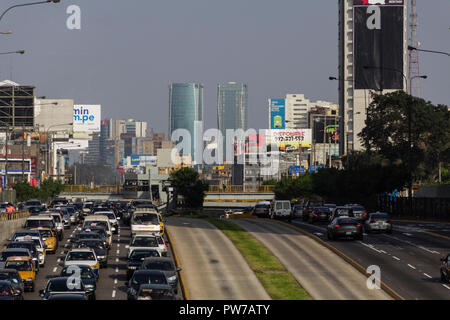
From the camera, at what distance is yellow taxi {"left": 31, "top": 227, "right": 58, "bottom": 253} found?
52.9 meters

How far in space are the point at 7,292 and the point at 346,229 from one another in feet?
103

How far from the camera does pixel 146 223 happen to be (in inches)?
2281

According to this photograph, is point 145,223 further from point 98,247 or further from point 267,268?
point 267,268

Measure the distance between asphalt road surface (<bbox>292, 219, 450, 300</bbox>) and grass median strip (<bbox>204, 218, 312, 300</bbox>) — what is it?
164 inches

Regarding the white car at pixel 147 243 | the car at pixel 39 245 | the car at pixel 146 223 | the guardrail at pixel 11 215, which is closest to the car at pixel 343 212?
the car at pixel 146 223

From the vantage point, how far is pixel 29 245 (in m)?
45.9

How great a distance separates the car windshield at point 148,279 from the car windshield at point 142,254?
7909mm

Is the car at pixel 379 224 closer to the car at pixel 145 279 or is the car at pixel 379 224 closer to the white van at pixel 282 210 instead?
the white van at pixel 282 210

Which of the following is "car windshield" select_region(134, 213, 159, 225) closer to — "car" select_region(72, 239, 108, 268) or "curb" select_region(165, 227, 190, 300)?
"curb" select_region(165, 227, 190, 300)

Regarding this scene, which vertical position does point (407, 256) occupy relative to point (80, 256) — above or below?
below

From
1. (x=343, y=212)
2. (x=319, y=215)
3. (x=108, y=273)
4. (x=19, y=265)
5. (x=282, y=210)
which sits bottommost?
(x=108, y=273)

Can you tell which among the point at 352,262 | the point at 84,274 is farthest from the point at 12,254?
the point at 352,262

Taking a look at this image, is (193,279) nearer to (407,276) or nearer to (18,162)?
(407,276)
